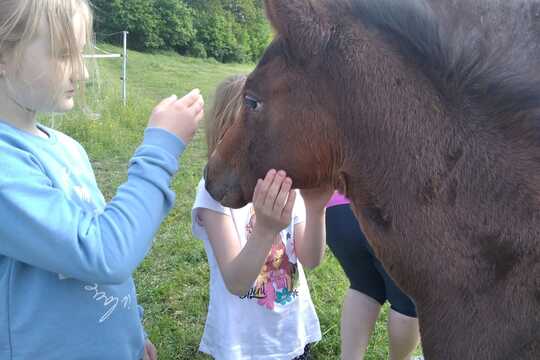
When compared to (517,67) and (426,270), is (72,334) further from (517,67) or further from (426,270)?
(517,67)

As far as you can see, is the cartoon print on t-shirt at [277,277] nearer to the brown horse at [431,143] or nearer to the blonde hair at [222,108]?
the blonde hair at [222,108]

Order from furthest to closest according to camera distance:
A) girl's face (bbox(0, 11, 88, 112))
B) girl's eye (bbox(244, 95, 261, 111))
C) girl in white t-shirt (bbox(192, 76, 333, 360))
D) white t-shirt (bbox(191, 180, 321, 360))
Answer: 1. white t-shirt (bbox(191, 180, 321, 360))
2. girl in white t-shirt (bbox(192, 76, 333, 360))
3. girl's eye (bbox(244, 95, 261, 111))
4. girl's face (bbox(0, 11, 88, 112))

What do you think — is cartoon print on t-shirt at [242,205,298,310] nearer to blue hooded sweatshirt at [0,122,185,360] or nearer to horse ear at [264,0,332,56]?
blue hooded sweatshirt at [0,122,185,360]

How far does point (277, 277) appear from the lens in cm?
259

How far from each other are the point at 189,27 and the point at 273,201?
128 ft

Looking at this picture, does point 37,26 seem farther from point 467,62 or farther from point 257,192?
point 467,62

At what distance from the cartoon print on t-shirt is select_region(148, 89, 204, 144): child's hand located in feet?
3.11

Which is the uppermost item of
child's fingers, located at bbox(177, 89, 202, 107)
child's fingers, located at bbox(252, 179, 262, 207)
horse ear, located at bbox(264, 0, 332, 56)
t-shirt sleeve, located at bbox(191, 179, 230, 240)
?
horse ear, located at bbox(264, 0, 332, 56)

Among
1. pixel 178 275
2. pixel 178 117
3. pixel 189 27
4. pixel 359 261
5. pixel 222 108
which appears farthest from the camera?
pixel 189 27

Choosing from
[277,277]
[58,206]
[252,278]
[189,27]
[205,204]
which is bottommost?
[189,27]

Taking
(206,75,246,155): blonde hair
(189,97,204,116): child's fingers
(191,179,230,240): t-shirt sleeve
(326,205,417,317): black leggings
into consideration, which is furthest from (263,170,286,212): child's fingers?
(326,205,417,317): black leggings

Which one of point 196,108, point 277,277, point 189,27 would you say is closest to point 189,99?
point 196,108

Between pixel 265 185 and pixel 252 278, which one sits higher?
pixel 265 185

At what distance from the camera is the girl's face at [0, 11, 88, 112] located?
1.49 meters
